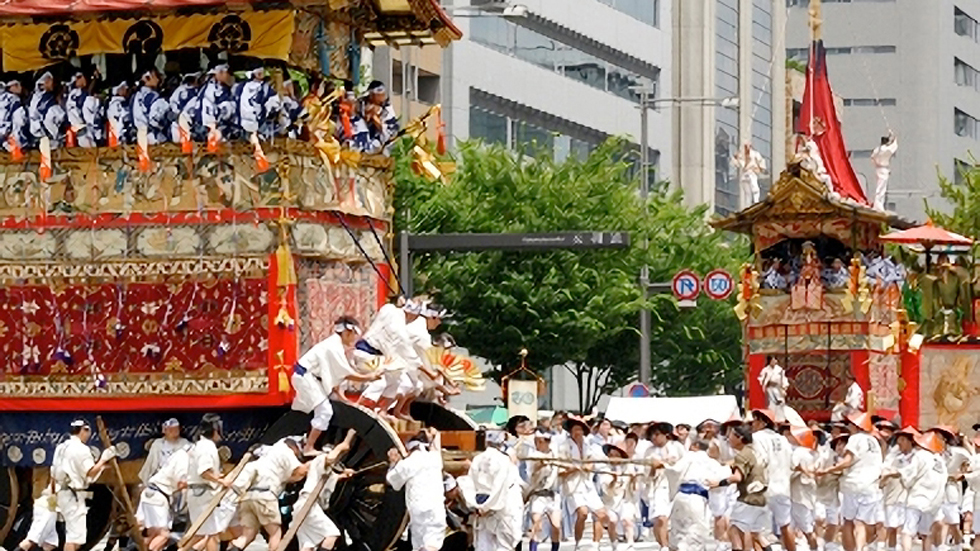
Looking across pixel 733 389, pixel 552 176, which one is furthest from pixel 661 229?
pixel 733 389

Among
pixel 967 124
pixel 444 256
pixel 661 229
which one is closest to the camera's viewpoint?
pixel 444 256

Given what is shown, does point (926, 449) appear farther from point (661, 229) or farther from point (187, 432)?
point (661, 229)

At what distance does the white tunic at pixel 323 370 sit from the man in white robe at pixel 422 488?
0.85 metres

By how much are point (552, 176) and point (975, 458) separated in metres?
19.8

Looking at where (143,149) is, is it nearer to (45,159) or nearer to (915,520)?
(45,159)

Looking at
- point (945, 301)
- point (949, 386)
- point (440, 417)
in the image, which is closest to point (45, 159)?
point (440, 417)

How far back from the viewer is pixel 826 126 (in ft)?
155

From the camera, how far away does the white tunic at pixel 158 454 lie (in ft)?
81.8

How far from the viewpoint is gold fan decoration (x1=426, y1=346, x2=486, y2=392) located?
85.8 ft

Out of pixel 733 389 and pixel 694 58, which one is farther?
pixel 694 58

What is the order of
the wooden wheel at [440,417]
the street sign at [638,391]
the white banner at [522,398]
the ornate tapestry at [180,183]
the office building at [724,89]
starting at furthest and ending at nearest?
1. the office building at [724,89]
2. the street sign at [638,391]
3. the white banner at [522,398]
4. the wooden wheel at [440,417]
5. the ornate tapestry at [180,183]

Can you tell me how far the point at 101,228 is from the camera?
83.0ft

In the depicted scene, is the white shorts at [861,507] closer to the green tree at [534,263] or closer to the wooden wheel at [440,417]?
the wooden wheel at [440,417]

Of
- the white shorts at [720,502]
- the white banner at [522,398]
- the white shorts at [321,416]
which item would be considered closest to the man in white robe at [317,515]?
the white shorts at [321,416]
